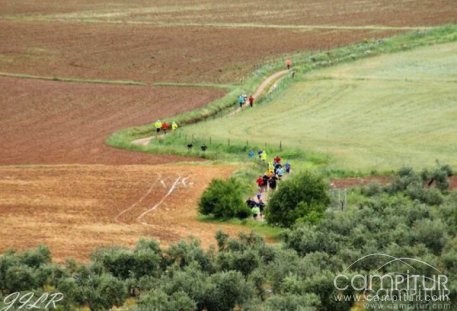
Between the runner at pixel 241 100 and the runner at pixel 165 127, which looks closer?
the runner at pixel 165 127

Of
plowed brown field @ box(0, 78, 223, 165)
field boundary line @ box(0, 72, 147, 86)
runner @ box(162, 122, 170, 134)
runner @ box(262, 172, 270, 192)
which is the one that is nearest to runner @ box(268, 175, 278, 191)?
runner @ box(262, 172, 270, 192)

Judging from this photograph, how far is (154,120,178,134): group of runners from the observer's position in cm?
6738

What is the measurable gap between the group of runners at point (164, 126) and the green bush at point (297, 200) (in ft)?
73.4

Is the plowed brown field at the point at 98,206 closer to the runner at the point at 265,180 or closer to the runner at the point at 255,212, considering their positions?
the runner at the point at 255,212

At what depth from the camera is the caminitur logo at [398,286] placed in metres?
26.7

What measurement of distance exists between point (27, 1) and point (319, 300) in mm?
102862

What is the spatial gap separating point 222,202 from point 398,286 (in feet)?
59.6

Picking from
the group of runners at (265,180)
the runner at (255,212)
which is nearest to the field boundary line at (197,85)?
the group of runners at (265,180)

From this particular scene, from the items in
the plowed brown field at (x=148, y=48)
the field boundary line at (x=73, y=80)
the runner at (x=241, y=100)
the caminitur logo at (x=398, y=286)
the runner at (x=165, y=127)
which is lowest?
the caminitur logo at (x=398, y=286)

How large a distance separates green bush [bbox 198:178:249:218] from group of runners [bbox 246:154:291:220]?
476mm

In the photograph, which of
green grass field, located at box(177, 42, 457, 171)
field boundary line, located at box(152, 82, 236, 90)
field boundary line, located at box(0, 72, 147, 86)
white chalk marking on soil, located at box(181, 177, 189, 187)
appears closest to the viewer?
white chalk marking on soil, located at box(181, 177, 189, 187)

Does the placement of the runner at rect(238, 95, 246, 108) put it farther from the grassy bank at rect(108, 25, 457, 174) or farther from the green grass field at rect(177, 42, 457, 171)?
the green grass field at rect(177, 42, 457, 171)

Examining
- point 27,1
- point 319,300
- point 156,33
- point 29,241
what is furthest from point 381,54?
point 319,300

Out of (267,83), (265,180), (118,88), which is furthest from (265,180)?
(118,88)
